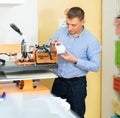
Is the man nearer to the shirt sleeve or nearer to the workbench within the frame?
the shirt sleeve

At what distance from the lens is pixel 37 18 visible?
8.38 feet

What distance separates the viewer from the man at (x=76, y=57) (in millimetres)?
2111

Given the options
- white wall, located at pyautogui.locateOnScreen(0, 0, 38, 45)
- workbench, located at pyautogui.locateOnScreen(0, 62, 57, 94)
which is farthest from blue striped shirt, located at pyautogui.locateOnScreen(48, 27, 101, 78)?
white wall, located at pyautogui.locateOnScreen(0, 0, 38, 45)

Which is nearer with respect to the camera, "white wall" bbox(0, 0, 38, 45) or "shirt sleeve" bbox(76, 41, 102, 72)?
"shirt sleeve" bbox(76, 41, 102, 72)

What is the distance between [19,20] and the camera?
2.50m

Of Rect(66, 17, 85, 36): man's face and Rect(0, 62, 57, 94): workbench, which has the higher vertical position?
Rect(66, 17, 85, 36): man's face

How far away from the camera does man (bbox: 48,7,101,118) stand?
2111mm

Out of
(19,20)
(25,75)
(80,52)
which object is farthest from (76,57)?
(19,20)

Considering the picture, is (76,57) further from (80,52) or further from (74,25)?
(74,25)

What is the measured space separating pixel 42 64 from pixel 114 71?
986 mm

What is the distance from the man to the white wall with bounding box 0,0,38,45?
368 mm

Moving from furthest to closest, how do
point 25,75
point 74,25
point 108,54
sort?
1. point 108,54
2. point 74,25
3. point 25,75

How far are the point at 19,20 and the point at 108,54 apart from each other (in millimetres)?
908

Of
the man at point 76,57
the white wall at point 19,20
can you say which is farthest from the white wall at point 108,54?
the white wall at point 19,20
